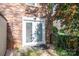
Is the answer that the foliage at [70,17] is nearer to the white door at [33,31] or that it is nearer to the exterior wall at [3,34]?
the white door at [33,31]

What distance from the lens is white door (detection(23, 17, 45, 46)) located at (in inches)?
120

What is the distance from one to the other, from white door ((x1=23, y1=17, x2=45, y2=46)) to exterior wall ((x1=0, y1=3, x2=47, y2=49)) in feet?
0.31

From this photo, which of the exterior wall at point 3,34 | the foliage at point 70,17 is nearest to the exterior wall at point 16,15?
the exterior wall at point 3,34

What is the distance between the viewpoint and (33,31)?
10.0ft

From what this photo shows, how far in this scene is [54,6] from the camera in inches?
121

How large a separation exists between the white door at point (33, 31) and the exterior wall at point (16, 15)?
3.7 inches

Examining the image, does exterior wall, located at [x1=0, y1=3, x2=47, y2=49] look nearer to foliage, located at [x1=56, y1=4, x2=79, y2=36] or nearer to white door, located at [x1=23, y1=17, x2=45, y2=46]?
white door, located at [x1=23, y1=17, x2=45, y2=46]

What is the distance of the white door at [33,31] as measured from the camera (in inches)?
120

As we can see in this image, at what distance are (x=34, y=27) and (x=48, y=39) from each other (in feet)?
0.94

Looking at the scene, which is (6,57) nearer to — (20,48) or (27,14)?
(20,48)

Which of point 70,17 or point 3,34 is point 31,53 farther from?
point 70,17

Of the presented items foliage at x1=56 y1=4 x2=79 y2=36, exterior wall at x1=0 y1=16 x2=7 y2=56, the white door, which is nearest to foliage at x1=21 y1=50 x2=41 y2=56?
the white door

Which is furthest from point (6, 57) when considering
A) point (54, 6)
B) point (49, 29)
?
point (54, 6)

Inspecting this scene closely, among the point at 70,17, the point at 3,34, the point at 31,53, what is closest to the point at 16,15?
the point at 3,34
